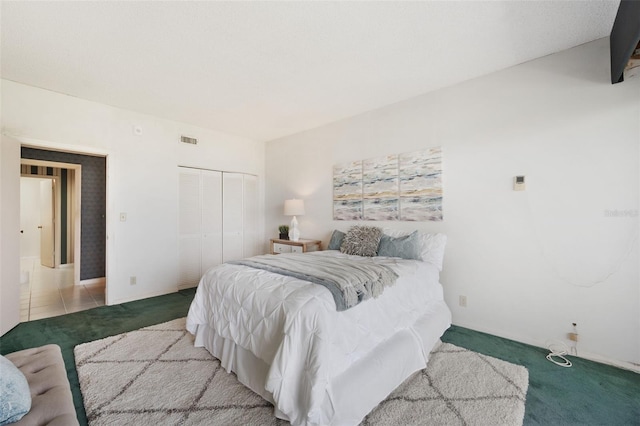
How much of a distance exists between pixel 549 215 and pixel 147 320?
4.24 m

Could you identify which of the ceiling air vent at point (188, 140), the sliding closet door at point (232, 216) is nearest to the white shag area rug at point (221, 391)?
the sliding closet door at point (232, 216)

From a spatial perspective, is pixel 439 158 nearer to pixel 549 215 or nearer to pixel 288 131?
pixel 549 215

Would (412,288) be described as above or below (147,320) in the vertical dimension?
above

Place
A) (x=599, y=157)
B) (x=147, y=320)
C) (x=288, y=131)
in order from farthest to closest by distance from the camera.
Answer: (x=288, y=131) < (x=147, y=320) < (x=599, y=157)

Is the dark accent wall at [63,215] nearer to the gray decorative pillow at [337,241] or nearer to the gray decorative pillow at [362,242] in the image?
the gray decorative pillow at [337,241]

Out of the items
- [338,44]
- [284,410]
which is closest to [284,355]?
[284,410]

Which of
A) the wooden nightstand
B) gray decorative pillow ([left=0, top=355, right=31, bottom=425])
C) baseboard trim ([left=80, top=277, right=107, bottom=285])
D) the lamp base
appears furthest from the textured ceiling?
baseboard trim ([left=80, top=277, right=107, bottom=285])

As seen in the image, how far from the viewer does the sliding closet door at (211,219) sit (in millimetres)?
4723

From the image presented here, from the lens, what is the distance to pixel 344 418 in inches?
60.0

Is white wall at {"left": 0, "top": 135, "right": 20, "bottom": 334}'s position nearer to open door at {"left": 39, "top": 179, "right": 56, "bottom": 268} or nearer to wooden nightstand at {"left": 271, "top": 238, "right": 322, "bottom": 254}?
wooden nightstand at {"left": 271, "top": 238, "right": 322, "bottom": 254}

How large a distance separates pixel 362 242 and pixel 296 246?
1.35 metres

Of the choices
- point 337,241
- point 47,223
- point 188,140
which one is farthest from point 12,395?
point 47,223

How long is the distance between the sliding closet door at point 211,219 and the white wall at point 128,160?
0.84 feet

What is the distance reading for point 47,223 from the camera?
6.50m
